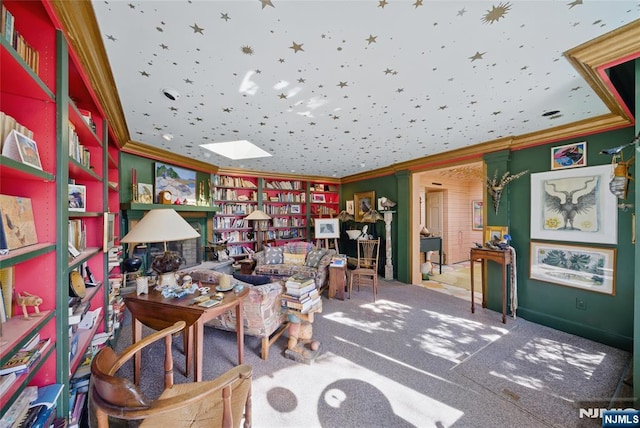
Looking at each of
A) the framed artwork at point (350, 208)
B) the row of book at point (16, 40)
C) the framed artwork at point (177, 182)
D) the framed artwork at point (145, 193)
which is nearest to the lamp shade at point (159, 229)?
the row of book at point (16, 40)

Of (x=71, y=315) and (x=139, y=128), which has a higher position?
(x=139, y=128)

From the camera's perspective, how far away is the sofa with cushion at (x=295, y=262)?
4.12m

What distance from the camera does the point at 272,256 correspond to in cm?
457

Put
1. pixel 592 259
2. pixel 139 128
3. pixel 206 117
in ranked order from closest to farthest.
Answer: pixel 206 117 < pixel 592 259 < pixel 139 128

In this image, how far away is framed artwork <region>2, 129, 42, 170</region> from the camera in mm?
A: 898

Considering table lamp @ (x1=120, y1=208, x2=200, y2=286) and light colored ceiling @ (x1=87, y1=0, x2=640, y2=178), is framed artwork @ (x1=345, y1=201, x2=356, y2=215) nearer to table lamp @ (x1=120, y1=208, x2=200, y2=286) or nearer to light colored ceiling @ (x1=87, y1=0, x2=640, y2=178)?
light colored ceiling @ (x1=87, y1=0, x2=640, y2=178)

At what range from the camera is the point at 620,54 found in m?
1.43

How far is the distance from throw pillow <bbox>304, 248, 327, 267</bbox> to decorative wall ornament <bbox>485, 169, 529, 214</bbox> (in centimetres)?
281

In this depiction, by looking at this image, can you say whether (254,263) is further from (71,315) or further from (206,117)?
(71,315)

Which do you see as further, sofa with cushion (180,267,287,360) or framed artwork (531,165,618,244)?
framed artwork (531,165,618,244)

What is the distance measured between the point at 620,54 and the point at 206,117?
3.21m

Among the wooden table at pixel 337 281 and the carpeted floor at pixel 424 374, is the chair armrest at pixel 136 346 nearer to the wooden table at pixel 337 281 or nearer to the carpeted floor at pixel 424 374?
the carpeted floor at pixel 424 374

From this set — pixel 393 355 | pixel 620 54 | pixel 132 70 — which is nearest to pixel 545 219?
pixel 620 54

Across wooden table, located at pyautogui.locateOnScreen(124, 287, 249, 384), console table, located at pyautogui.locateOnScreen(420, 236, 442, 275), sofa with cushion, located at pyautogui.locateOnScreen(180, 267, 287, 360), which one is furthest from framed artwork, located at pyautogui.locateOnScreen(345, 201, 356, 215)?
wooden table, located at pyautogui.locateOnScreen(124, 287, 249, 384)
